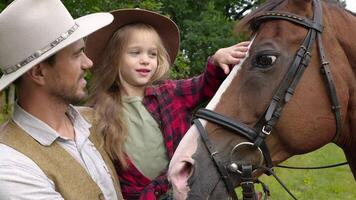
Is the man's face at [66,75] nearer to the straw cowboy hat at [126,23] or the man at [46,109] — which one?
the man at [46,109]

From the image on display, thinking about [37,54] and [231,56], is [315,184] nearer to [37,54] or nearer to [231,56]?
[231,56]

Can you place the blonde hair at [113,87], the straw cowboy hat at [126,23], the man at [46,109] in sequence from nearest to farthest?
the man at [46,109]
the blonde hair at [113,87]
the straw cowboy hat at [126,23]

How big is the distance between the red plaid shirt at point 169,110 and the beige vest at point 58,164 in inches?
16.5

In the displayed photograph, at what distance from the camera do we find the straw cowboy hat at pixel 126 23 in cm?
291

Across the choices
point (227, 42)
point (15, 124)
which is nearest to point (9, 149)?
point (15, 124)

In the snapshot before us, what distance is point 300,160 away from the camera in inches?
402

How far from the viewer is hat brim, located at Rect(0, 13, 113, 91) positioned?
2.17 m

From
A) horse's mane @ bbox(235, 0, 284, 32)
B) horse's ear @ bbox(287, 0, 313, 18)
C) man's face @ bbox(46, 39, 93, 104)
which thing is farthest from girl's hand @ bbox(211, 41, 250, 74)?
man's face @ bbox(46, 39, 93, 104)

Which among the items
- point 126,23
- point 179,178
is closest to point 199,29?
point 126,23

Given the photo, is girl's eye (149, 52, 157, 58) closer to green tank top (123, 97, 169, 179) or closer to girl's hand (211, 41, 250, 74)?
green tank top (123, 97, 169, 179)

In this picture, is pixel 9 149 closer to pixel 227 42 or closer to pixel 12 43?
pixel 12 43

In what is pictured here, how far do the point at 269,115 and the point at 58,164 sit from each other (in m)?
1.04

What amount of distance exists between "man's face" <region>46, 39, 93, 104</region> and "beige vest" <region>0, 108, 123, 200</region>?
0.80 ft

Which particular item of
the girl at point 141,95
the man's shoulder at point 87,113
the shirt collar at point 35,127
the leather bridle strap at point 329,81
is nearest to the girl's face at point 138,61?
the girl at point 141,95
